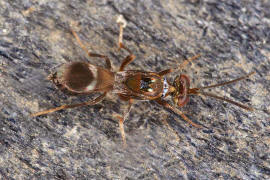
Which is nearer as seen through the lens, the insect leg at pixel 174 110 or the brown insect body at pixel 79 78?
the brown insect body at pixel 79 78

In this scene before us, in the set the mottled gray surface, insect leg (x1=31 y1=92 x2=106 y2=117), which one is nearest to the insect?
insect leg (x1=31 y1=92 x2=106 y2=117)

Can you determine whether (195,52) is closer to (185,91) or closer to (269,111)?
(185,91)

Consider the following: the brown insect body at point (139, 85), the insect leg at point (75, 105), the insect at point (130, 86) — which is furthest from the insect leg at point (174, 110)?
the insect leg at point (75, 105)

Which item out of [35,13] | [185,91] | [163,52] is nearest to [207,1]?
[163,52]

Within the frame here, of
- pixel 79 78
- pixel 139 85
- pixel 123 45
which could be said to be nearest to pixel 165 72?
pixel 139 85

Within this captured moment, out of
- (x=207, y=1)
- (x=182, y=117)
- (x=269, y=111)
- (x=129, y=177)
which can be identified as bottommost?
(x=129, y=177)

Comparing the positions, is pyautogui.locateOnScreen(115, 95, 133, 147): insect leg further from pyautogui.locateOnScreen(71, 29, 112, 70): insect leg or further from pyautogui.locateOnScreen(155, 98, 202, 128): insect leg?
pyautogui.locateOnScreen(71, 29, 112, 70): insect leg

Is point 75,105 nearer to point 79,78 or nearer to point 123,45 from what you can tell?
point 79,78

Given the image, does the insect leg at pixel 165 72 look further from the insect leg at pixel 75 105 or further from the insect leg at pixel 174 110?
the insect leg at pixel 75 105
